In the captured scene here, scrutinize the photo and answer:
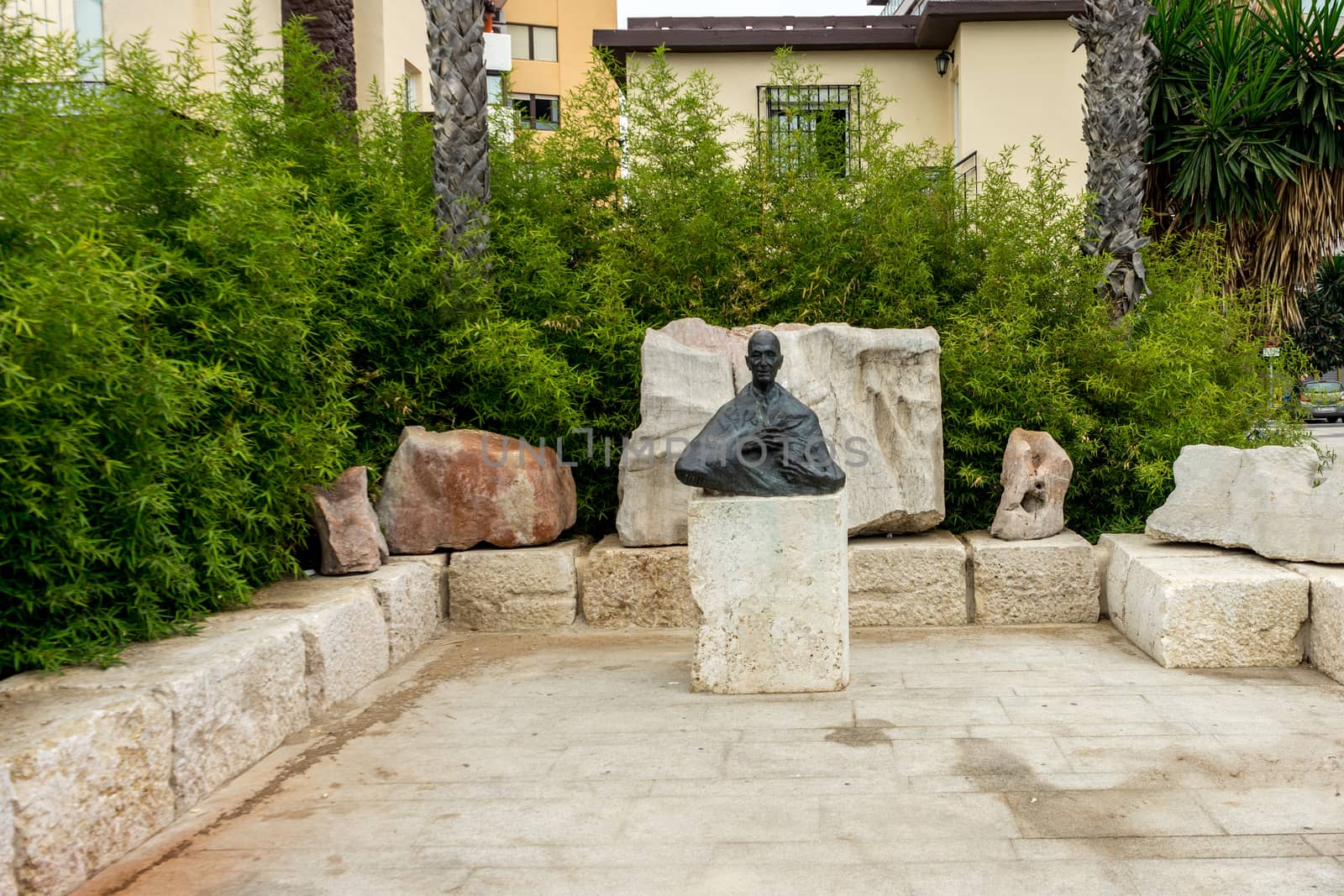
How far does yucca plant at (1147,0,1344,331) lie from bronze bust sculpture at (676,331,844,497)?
5.62 m

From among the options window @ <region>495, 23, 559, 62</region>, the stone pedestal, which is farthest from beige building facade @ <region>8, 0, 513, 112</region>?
window @ <region>495, 23, 559, 62</region>

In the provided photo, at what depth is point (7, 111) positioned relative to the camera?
11.1ft

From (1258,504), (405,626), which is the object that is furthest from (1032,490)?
(405,626)

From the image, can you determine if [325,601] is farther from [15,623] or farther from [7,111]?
[7,111]

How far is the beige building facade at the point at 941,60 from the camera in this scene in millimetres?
11188

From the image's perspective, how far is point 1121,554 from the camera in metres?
5.27

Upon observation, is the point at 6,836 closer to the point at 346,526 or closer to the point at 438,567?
the point at 346,526

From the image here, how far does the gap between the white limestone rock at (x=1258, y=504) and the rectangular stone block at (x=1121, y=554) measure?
0.07 m

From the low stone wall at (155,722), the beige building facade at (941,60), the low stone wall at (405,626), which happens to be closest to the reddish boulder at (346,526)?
the low stone wall at (405,626)

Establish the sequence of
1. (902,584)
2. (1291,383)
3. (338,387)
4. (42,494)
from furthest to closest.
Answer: (1291,383) → (902,584) → (338,387) → (42,494)

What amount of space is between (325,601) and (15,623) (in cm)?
122

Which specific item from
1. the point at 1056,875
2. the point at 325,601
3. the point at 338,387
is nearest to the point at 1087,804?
the point at 1056,875

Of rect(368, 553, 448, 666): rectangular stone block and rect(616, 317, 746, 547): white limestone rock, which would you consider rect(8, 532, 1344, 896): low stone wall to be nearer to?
rect(368, 553, 448, 666): rectangular stone block

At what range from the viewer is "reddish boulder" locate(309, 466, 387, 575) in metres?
4.86
